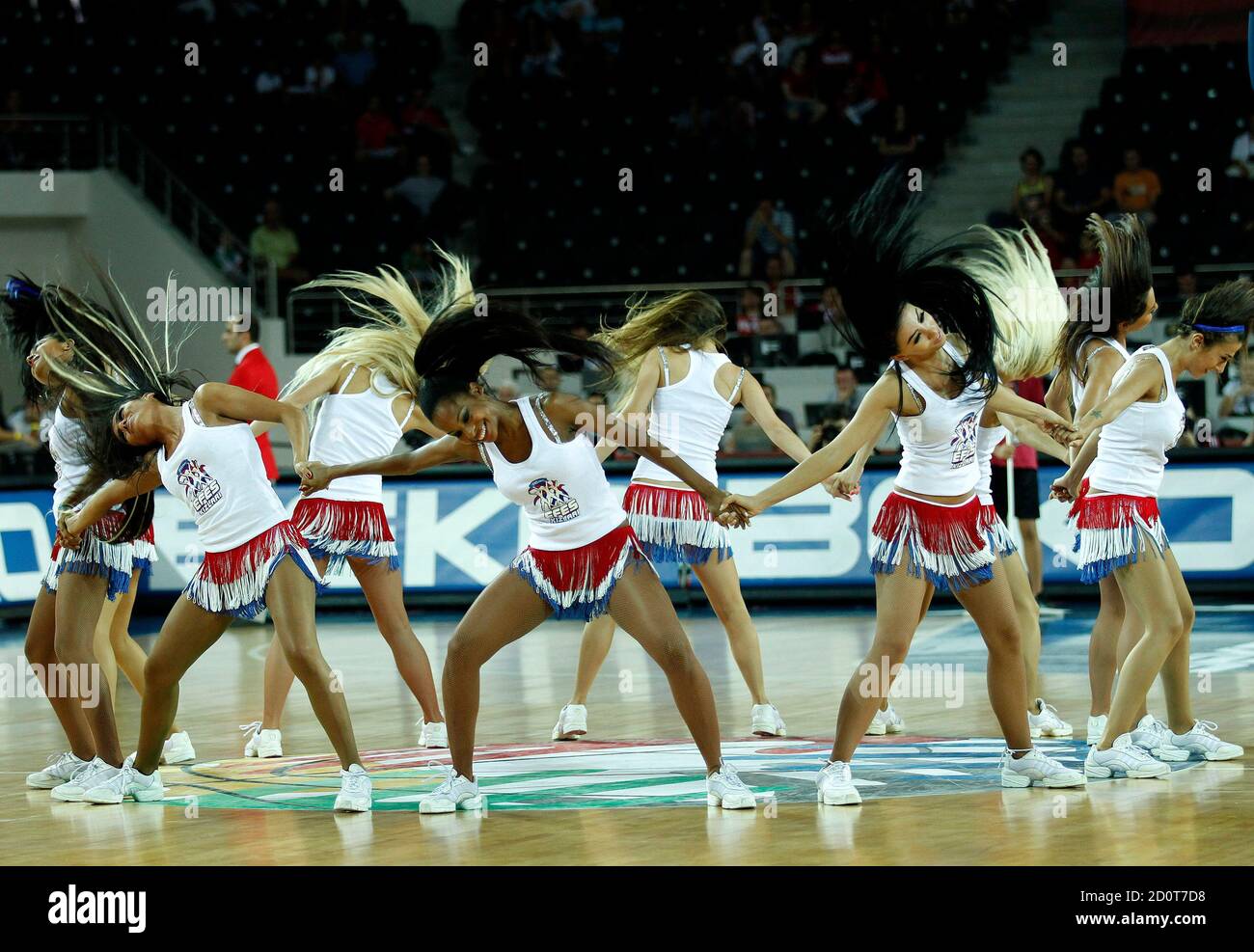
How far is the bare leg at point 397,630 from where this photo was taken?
7.46 m

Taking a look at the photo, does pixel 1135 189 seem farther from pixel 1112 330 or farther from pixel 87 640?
pixel 87 640

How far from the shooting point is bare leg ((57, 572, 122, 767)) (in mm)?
Result: 6531

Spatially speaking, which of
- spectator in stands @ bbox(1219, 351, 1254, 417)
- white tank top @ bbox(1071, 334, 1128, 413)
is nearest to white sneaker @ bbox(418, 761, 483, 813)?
white tank top @ bbox(1071, 334, 1128, 413)

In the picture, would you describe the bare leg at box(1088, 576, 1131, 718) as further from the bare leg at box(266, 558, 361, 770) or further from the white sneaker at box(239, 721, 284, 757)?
the white sneaker at box(239, 721, 284, 757)

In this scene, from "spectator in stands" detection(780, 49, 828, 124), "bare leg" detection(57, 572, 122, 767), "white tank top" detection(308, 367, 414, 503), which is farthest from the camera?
"spectator in stands" detection(780, 49, 828, 124)

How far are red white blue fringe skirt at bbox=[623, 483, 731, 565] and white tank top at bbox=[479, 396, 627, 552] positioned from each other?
1.90m

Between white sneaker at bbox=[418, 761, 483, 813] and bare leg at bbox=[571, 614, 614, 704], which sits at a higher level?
bare leg at bbox=[571, 614, 614, 704]

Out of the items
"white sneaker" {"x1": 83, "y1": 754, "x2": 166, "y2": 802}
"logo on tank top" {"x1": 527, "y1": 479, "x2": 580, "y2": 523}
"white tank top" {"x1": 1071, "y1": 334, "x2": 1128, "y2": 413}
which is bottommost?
"white sneaker" {"x1": 83, "y1": 754, "x2": 166, "y2": 802}

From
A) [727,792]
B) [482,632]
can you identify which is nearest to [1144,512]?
[727,792]

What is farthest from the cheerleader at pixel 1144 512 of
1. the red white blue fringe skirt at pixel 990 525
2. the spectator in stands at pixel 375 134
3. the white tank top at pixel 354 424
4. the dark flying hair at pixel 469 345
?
the spectator in stands at pixel 375 134

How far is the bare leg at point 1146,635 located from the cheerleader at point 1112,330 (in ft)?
0.70

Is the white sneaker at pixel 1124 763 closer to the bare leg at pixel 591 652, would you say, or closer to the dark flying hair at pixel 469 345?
the bare leg at pixel 591 652

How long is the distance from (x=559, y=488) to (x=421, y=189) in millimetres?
13409
